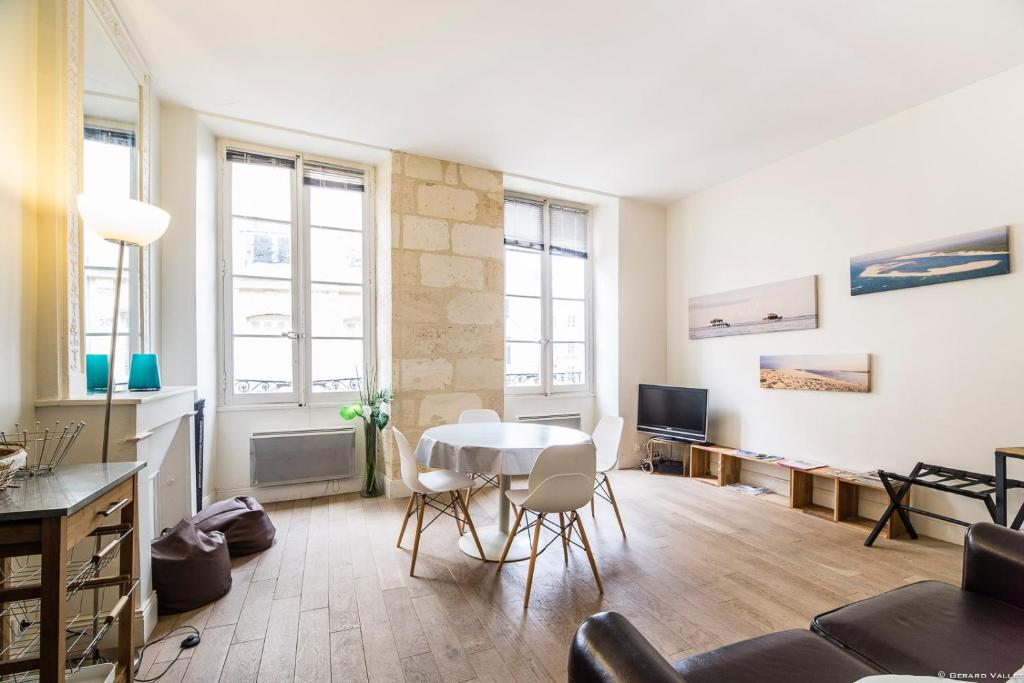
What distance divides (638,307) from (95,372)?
15.7ft

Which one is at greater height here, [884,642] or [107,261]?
[107,261]

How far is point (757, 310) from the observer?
14.6ft

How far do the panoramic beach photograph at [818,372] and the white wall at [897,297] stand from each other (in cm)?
7

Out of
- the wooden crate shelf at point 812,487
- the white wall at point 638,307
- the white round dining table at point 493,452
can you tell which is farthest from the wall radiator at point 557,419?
the white round dining table at point 493,452

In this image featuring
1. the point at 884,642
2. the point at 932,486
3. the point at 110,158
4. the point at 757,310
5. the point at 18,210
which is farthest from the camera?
the point at 757,310

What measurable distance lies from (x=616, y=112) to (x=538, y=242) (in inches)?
82.9

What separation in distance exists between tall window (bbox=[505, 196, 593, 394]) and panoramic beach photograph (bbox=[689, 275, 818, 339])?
135 cm

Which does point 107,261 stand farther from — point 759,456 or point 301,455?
point 759,456

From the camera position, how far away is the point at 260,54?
9.13 feet

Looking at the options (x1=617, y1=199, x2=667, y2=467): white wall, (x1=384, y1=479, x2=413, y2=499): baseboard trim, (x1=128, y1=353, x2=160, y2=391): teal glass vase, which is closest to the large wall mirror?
(x1=128, y1=353, x2=160, y2=391): teal glass vase

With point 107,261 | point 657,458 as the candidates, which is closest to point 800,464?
point 657,458

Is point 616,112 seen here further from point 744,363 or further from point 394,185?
point 744,363

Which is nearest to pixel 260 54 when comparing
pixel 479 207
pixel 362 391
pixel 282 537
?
pixel 479 207

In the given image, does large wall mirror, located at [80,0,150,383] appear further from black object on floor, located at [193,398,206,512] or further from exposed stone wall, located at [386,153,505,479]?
exposed stone wall, located at [386,153,505,479]
